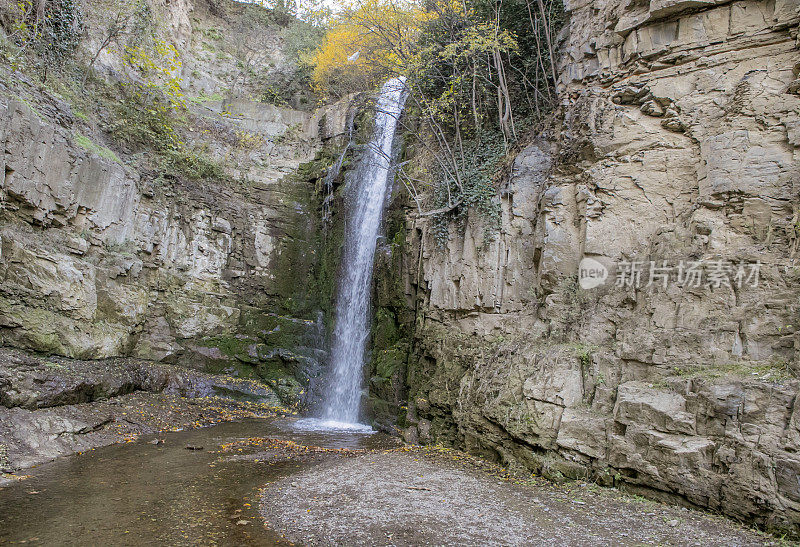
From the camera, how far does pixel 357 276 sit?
47.2ft

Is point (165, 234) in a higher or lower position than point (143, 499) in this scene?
higher

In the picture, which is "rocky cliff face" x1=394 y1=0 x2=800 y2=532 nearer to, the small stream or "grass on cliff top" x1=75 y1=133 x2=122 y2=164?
the small stream

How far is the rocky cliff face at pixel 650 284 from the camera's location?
570 cm

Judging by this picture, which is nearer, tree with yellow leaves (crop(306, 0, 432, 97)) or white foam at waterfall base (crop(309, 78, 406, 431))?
tree with yellow leaves (crop(306, 0, 432, 97))

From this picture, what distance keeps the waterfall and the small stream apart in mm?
4686

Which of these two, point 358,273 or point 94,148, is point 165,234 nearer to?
point 94,148

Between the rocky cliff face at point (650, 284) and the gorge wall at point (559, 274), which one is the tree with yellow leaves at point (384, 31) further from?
the rocky cliff face at point (650, 284)

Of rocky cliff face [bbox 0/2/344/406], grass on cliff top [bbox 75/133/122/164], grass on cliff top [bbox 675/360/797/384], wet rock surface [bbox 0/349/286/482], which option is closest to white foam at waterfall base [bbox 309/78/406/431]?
rocky cliff face [bbox 0/2/344/406]

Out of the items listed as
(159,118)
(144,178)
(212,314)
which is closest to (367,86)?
(159,118)

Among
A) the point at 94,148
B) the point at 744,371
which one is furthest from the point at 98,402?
the point at 744,371

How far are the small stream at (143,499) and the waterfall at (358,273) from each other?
4686 mm

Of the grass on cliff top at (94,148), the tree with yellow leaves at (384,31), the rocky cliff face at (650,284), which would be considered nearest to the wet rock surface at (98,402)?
the grass on cliff top at (94,148)

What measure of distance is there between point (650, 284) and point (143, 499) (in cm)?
797

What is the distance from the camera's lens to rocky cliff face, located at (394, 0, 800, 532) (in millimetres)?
5703
